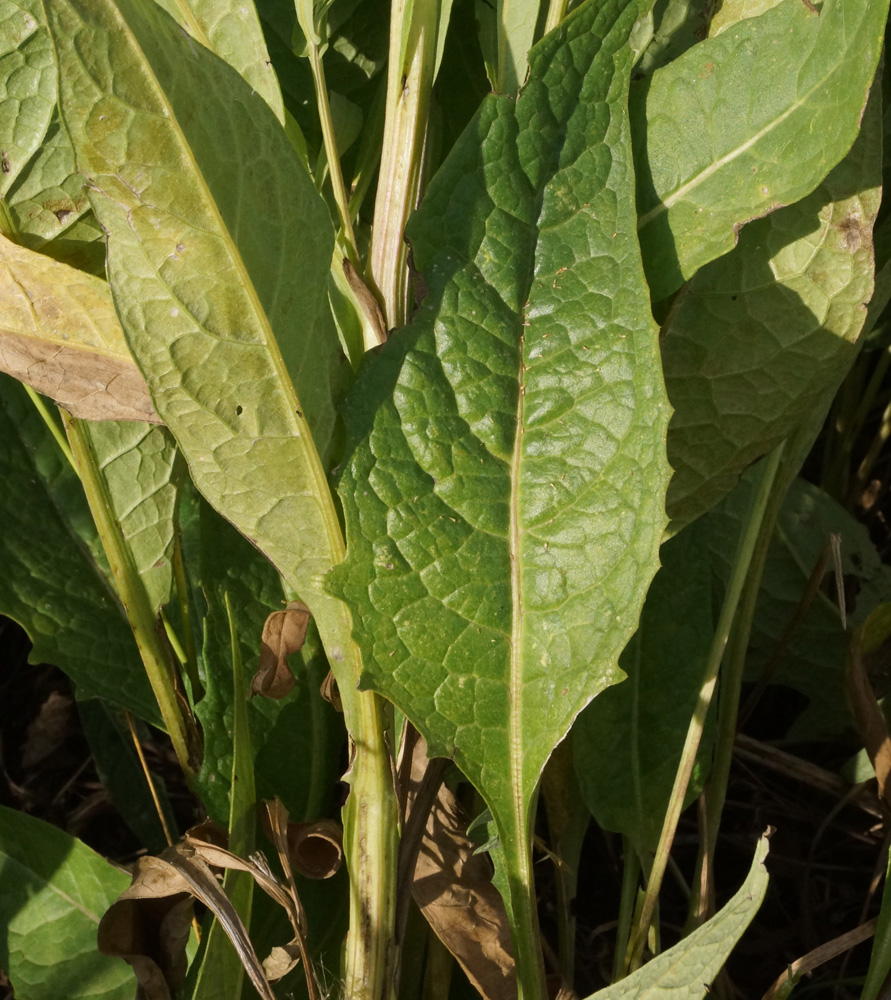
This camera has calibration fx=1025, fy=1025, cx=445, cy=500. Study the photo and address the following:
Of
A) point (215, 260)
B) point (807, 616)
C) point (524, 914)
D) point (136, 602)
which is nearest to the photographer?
point (215, 260)

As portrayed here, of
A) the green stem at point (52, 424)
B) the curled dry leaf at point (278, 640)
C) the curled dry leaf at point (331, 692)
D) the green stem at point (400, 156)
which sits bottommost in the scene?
the curled dry leaf at point (331, 692)

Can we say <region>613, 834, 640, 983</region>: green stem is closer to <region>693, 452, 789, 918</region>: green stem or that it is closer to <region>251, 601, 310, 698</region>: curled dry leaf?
<region>693, 452, 789, 918</region>: green stem

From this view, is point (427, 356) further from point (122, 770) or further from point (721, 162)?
point (122, 770)

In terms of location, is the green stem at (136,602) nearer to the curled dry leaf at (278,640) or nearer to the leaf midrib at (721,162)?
the curled dry leaf at (278,640)

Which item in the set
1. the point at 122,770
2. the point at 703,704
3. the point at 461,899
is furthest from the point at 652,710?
the point at 122,770

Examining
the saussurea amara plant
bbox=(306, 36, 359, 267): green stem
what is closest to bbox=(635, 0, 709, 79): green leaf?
the saussurea amara plant

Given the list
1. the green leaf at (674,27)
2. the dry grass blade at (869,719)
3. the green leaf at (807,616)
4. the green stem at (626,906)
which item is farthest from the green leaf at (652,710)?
the green leaf at (674,27)
